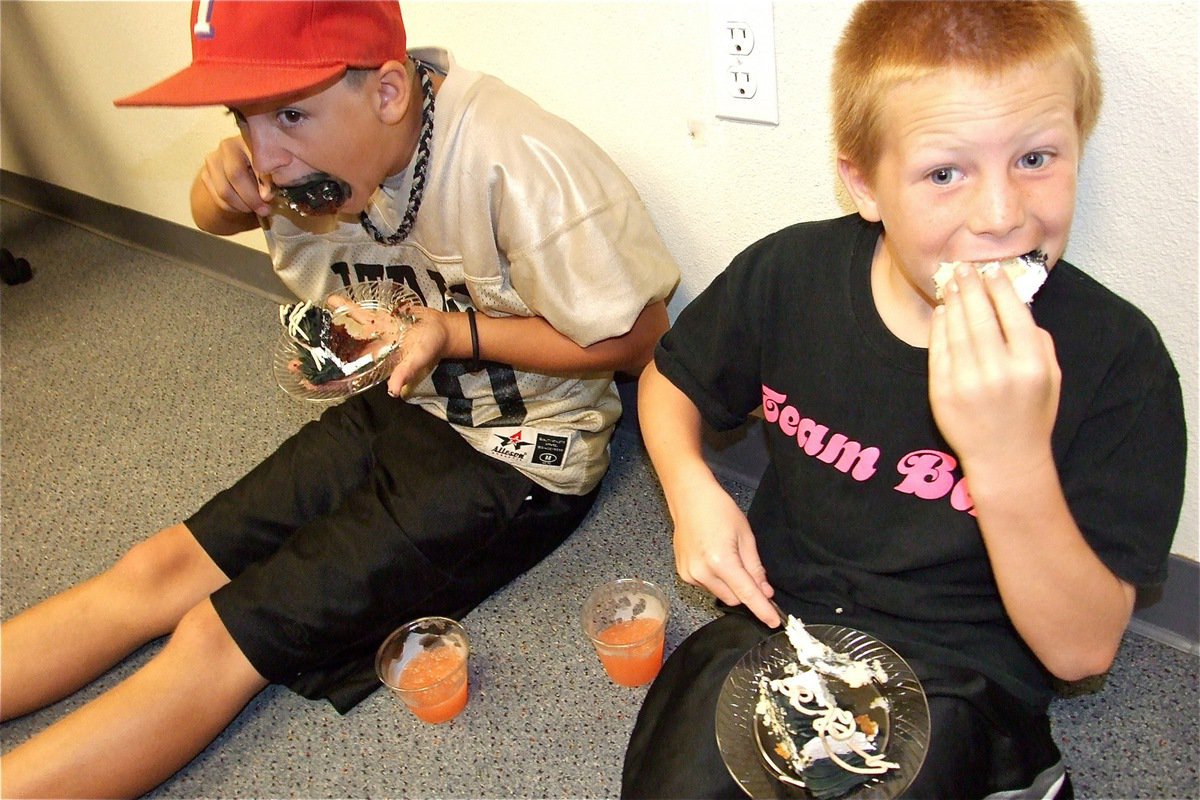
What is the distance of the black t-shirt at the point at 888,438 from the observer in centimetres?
79

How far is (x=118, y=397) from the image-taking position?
1941 millimetres

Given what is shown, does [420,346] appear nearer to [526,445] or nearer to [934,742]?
[526,445]

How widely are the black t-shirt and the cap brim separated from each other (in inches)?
17.8

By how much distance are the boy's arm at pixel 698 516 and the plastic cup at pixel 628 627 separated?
25cm

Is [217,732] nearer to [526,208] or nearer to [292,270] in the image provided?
[292,270]

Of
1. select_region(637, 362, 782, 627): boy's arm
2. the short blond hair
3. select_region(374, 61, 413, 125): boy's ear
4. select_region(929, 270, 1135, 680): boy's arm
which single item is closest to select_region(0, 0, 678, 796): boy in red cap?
select_region(374, 61, 413, 125): boy's ear

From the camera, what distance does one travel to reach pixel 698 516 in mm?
953

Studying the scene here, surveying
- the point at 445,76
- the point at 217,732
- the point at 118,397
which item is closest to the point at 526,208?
the point at 445,76

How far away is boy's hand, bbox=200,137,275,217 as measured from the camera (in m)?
1.25

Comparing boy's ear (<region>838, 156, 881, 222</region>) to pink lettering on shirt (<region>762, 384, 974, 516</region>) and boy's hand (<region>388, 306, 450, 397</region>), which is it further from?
boy's hand (<region>388, 306, 450, 397</region>)

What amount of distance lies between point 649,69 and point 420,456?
60 cm

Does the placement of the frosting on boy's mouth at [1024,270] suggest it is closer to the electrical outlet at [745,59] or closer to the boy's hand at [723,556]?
the boy's hand at [723,556]

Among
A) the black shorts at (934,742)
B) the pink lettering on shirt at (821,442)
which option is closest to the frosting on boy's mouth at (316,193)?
the pink lettering on shirt at (821,442)

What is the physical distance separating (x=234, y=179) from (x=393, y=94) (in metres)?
0.31
